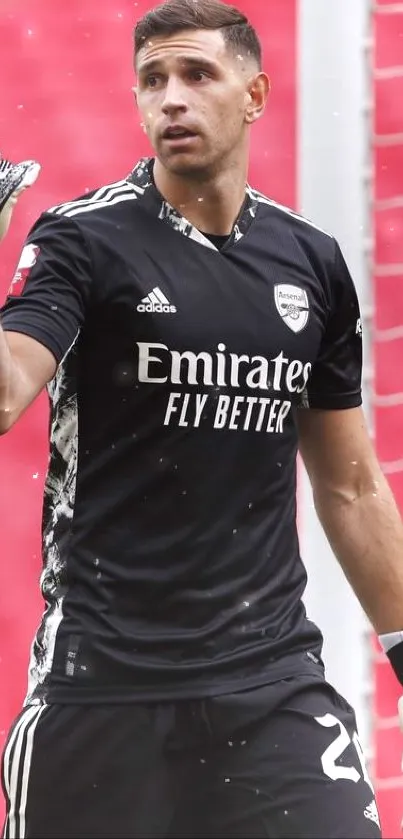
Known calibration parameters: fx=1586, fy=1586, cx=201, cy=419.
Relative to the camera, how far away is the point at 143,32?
3145 mm

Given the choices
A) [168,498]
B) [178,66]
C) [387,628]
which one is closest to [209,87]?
[178,66]

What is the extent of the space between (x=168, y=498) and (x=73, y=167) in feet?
5.51

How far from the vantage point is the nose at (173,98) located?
9.87 feet

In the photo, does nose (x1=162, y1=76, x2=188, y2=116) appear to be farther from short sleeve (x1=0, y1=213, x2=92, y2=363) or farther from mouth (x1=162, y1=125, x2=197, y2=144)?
short sleeve (x1=0, y1=213, x2=92, y2=363)

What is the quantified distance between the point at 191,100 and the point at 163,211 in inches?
8.7

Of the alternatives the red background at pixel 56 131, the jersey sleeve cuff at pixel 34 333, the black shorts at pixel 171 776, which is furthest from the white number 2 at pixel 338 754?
the red background at pixel 56 131

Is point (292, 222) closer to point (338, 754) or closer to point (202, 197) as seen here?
point (202, 197)

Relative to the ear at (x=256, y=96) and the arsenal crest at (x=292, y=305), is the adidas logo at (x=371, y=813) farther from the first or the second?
the ear at (x=256, y=96)

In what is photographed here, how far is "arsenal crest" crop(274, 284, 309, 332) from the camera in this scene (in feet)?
10.1

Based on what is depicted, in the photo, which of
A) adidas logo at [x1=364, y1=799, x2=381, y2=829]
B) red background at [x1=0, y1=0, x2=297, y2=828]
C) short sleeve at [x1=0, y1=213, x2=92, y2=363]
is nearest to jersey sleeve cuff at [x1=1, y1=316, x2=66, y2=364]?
short sleeve at [x1=0, y1=213, x2=92, y2=363]

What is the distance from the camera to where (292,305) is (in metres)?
3.09

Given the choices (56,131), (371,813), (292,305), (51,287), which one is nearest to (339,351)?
(292,305)

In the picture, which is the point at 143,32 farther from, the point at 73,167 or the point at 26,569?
the point at 26,569

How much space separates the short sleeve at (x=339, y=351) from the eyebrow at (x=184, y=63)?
0.47 metres
